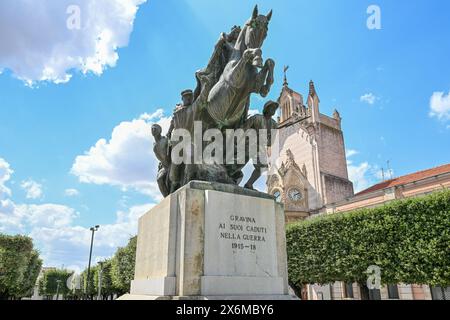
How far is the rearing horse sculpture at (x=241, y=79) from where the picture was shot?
5206 mm

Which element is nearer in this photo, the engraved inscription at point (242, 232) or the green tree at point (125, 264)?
the engraved inscription at point (242, 232)

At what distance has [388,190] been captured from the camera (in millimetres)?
33000

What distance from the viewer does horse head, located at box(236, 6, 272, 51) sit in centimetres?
560

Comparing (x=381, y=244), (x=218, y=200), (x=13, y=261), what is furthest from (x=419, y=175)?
(x=13, y=261)

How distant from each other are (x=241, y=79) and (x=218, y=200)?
75.9 inches

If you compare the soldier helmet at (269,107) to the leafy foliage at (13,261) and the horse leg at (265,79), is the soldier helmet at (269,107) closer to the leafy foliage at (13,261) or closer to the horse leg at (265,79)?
the horse leg at (265,79)

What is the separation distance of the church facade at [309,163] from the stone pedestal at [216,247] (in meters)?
35.6

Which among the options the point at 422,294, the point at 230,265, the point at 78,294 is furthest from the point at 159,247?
the point at 78,294

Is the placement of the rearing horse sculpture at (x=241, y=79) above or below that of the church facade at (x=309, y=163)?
below

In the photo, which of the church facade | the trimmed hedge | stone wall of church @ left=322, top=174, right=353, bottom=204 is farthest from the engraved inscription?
stone wall of church @ left=322, top=174, right=353, bottom=204

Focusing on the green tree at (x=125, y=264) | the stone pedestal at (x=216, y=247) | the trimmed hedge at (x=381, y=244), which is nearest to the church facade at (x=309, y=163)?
the trimmed hedge at (x=381, y=244)

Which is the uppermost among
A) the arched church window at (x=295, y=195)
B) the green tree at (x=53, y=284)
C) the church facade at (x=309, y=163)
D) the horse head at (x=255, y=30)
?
the church facade at (x=309, y=163)

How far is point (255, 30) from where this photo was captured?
562 cm

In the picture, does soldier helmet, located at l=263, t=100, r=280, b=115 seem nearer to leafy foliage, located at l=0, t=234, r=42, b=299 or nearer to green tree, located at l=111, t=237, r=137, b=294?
green tree, located at l=111, t=237, r=137, b=294
